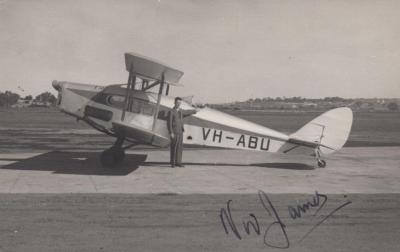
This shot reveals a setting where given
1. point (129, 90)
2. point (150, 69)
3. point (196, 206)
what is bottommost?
point (196, 206)

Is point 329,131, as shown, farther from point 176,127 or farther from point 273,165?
point 176,127

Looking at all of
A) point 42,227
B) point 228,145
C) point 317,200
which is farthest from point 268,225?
point 228,145

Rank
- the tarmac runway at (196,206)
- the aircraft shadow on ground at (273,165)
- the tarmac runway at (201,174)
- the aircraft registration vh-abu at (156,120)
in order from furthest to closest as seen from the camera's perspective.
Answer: the aircraft shadow on ground at (273,165), the aircraft registration vh-abu at (156,120), the tarmac runway at (201,174), the tarmac runway at (196,206)

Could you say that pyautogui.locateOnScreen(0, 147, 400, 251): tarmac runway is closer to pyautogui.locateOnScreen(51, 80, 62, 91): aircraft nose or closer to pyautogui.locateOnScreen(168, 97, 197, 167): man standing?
pyautogui.locateOnScreen(168, 97, 197, 167): man standing

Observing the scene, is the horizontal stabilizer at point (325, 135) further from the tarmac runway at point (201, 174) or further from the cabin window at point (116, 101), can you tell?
the cabin window at point (116, 101)

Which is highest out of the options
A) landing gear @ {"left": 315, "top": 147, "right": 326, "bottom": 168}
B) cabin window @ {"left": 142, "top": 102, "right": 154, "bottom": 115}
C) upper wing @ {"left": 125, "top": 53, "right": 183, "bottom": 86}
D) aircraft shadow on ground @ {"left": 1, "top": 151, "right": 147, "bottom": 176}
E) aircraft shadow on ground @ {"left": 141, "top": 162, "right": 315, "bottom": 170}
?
upper wing @ {"left": 125, "top": 53, "right": 183, "bottom": 86}
